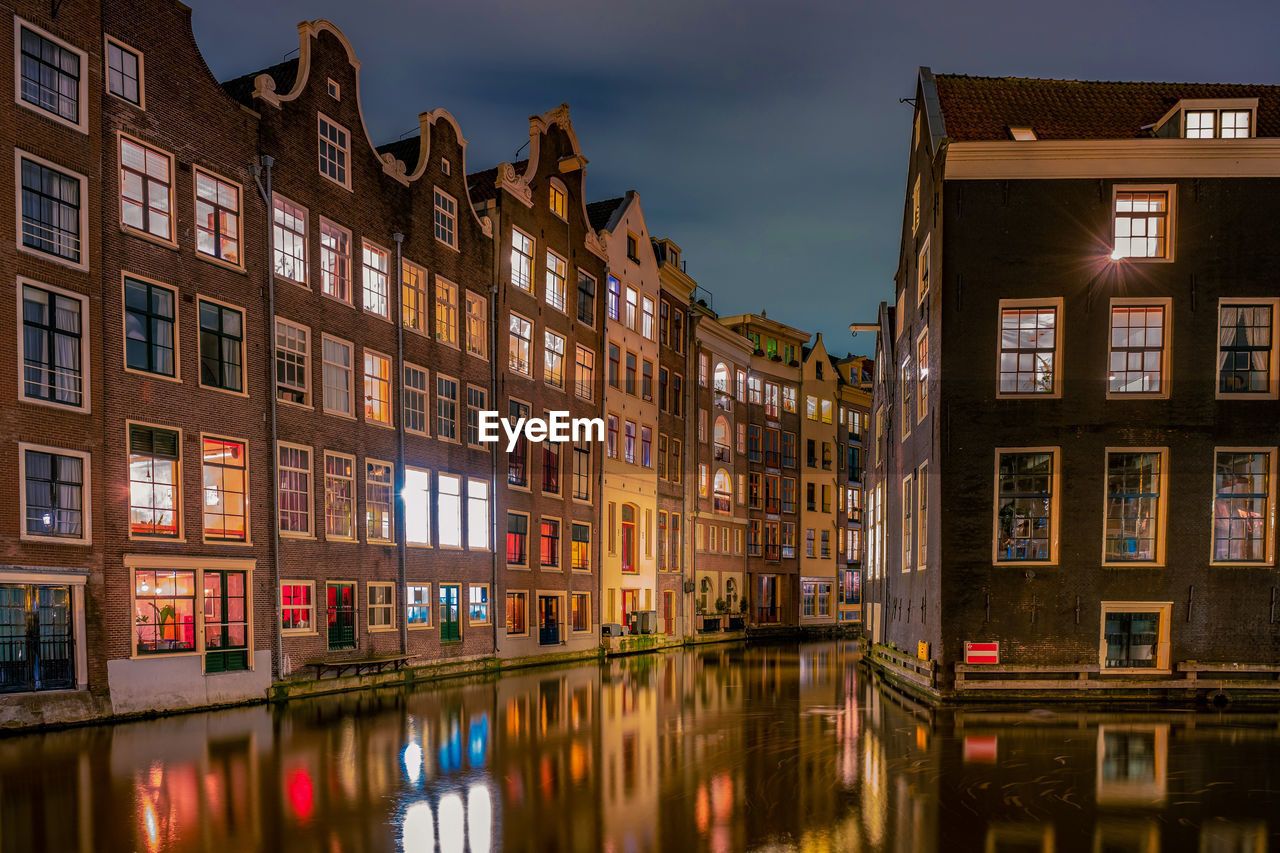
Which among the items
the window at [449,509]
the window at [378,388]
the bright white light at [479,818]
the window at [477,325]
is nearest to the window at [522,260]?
the window at [477,325]

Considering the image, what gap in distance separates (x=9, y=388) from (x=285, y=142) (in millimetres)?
10055

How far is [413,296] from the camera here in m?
29.9

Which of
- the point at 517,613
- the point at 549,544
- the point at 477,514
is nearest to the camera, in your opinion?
the point at 477,514

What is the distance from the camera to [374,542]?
2730cm

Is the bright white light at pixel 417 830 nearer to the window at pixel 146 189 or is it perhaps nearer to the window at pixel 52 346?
the window at pixel 52 346

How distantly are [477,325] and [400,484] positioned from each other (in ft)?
24.0

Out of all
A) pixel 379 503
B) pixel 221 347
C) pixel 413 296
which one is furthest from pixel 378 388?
pixel 221 347

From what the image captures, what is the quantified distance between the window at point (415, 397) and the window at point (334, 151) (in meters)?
5.91

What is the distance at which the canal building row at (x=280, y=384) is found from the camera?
1869cm

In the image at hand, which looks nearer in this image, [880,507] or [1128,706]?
[1128,706]

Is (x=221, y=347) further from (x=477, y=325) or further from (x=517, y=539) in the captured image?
(x=517, y=539)

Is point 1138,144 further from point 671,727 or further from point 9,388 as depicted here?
point 9,388

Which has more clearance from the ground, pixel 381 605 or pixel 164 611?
pixel 381 605

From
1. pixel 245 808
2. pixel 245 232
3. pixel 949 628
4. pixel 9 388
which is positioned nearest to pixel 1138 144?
pixel 949 628
